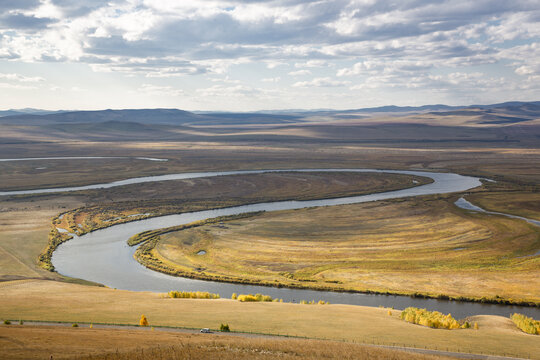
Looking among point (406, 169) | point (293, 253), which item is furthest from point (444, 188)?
point (293, 253)

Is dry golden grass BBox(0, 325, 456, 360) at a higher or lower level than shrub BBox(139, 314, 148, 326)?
higher

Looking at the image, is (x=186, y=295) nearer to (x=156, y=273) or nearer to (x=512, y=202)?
(x=156, y=273)

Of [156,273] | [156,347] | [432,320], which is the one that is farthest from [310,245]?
[156,347]

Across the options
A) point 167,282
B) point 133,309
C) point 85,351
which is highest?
point 85,351

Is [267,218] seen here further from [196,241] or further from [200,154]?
[200,154]

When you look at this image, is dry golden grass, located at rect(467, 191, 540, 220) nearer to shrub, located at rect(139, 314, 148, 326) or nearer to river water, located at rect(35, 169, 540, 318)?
river water, located at rect(35, 169, 540, 318)

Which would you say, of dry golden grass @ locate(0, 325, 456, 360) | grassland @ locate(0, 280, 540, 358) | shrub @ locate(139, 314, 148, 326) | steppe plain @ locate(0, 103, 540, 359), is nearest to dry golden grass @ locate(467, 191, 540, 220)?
steppe plain @ locate(0, 103, 540, 359)
